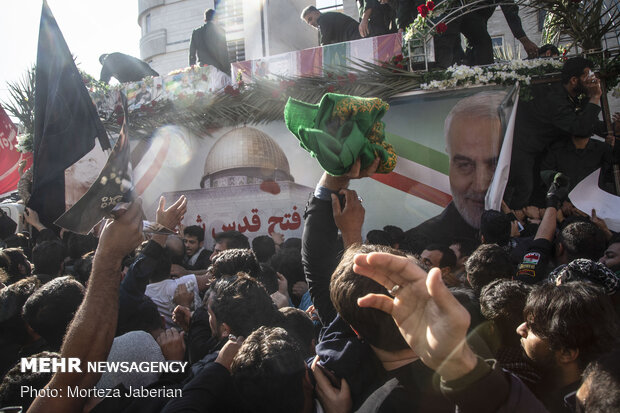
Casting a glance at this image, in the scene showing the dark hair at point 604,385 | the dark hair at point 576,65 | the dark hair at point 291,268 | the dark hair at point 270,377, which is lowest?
the dark hair at point 291,268

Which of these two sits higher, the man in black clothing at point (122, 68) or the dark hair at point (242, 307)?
the man in black clothing at point (122, 68)

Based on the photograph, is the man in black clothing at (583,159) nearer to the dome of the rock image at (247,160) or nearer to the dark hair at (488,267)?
the dark hair at (488,267)

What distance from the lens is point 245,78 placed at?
18.8ft

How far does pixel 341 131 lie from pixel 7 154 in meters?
6.79

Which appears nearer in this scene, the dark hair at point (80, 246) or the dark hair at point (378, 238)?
the dark hair at point (378, 238)

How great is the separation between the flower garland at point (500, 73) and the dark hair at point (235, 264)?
305cm

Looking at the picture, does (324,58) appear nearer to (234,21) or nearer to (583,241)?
(583,241)

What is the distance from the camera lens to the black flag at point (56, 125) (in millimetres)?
2447

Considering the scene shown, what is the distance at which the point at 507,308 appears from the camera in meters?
1.95

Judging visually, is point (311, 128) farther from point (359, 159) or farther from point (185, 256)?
point (185, 256)

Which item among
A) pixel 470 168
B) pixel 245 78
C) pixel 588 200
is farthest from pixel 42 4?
pixel 588 200

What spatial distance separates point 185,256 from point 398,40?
3.50 m

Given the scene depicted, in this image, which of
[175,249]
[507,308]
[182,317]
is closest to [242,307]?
[182,317]

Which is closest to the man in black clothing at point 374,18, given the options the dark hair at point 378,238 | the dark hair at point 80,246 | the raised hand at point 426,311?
the dark hair at point 378,238
